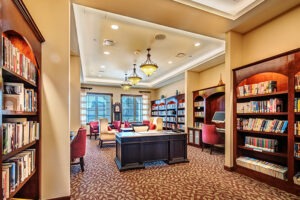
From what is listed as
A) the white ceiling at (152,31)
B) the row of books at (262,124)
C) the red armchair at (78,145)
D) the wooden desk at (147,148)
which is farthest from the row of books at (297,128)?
the red armchair at (78,145)

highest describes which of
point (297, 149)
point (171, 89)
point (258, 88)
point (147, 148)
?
point (171, 89)

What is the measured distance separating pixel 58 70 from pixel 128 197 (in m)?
2.20

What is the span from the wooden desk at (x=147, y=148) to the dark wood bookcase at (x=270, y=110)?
133cm

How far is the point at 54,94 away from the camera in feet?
7.80

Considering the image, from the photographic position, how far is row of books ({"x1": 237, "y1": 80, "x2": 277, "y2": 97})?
3107mm

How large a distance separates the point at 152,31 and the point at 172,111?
5240 millimetres

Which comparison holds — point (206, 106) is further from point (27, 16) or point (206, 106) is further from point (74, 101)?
point (27, 16)

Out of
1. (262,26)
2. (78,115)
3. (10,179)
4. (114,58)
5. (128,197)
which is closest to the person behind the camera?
(10,179)

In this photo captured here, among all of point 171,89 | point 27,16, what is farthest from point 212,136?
point 27,16

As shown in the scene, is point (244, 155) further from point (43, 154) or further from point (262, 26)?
point (43, 154)

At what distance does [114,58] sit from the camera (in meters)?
5.97

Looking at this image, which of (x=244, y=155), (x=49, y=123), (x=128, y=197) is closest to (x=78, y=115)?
(x=49, y=123)

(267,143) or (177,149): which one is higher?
(267,143)

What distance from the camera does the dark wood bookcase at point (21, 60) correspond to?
4.57ft
